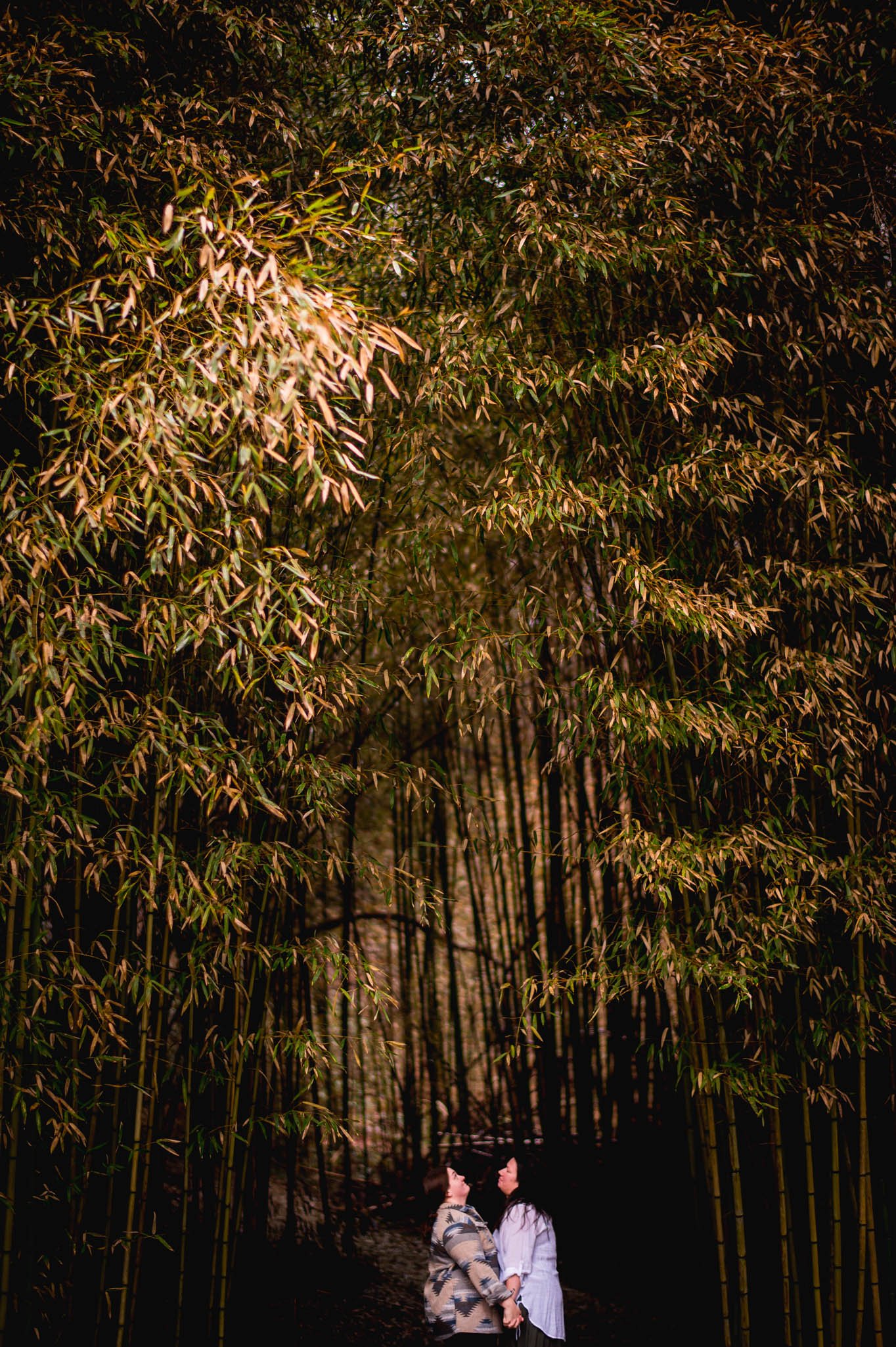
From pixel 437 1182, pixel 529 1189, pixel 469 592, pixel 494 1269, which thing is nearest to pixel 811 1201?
pixel 529 1189

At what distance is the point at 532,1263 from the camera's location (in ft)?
9.45

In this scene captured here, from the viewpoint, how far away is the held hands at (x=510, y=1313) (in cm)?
271

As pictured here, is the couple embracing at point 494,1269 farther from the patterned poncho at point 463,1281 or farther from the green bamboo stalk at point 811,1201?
the green bamboo stalk at point 811,1201

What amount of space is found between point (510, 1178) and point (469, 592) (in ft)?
5.91

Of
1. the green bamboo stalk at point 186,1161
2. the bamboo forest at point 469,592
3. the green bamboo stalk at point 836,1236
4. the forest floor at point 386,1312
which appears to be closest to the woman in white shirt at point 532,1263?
the bamboo forest at point 469,592

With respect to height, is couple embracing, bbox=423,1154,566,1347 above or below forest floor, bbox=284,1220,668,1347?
above

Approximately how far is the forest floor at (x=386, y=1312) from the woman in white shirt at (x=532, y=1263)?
1.15 metres

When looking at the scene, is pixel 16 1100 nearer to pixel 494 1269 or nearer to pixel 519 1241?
pixel 494 1269

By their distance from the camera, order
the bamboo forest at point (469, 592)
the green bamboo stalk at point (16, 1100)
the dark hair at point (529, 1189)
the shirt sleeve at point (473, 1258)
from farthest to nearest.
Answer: the dark hair at point (529, 1189), the shirt sleeve at point (473, 1258), the bamboo forest at point (469, 592), the green bamboo stalk at point (16, 1100)

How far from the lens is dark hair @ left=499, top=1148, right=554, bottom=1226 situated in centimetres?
292

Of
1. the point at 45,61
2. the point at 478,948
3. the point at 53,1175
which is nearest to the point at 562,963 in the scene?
the point at 478,948

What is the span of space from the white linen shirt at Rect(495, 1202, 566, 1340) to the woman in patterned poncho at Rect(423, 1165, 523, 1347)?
0.10 meters

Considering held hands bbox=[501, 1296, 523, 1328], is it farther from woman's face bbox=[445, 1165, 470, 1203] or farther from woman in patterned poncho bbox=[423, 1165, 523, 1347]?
woman's face bbox=[445, 1165, 470, 1203]

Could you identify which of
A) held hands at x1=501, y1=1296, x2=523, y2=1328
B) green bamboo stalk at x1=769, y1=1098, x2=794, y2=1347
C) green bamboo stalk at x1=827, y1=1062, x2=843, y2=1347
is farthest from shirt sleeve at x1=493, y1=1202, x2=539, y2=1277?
green bamboo stalk at x1=827, y1=1062, x2=843, y2=1347
